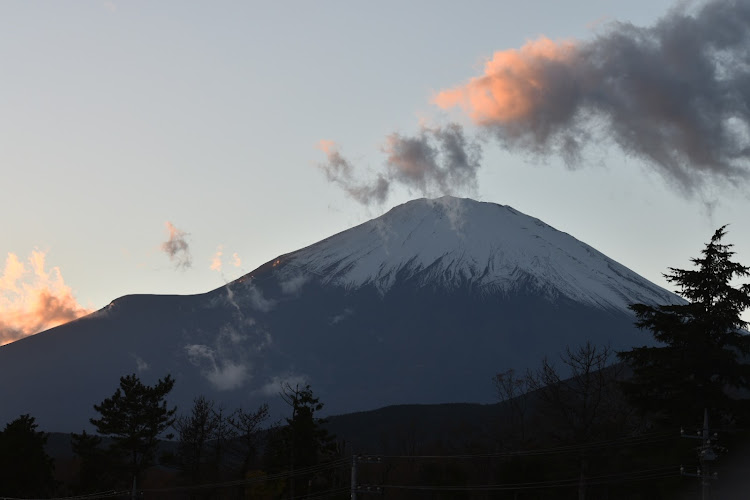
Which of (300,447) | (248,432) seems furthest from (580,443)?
(248,432)

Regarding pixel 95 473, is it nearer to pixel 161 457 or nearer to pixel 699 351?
pixel 161 457

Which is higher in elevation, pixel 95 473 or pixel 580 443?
pixel 580 443

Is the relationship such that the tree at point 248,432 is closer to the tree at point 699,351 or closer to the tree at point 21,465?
the tree at point 21,465

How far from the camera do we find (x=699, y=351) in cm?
5409

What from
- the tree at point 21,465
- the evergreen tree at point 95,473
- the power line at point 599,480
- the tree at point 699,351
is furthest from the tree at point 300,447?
the tree at point 699,351

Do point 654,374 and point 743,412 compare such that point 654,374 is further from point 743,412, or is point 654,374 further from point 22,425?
point 22,425

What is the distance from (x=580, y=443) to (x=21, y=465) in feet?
157

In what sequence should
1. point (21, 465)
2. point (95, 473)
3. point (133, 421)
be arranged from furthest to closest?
point (95, 473)
point (21, 465)
point (133, 421)

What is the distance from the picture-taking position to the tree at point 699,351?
5369cm

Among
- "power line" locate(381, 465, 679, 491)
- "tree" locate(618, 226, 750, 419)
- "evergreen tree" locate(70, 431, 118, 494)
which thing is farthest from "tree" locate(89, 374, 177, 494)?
"tree" locate(618, 226, 750, 419)

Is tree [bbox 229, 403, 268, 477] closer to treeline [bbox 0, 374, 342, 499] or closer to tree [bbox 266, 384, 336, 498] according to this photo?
treeline [bbox 0, 374, 342, 499]

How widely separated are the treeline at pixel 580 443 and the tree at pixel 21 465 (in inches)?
3.5

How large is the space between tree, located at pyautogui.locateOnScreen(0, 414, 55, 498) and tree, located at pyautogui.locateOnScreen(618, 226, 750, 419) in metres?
55.0

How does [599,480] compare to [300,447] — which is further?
[300,447]
